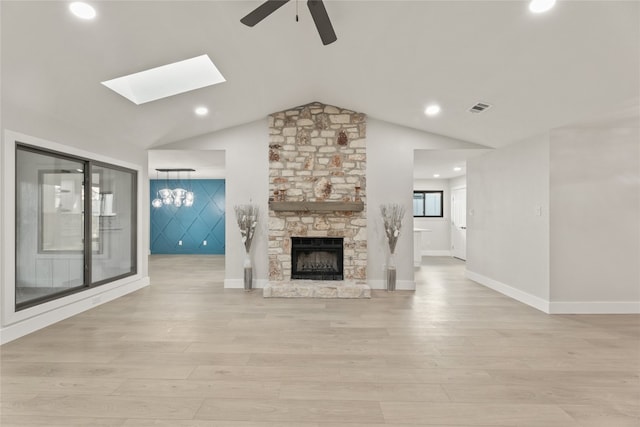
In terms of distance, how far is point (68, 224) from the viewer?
398cm

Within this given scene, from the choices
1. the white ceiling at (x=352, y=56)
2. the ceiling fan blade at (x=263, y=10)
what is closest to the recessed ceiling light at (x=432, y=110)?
the white ceiling at (x=352, y=56)

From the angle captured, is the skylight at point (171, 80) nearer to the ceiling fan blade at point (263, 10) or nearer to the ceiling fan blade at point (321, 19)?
the ceiling fan blade at point (263, 10)

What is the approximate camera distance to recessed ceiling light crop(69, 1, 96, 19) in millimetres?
2238

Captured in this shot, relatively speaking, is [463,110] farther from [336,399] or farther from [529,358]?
[336,399]

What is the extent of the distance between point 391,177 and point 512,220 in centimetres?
190

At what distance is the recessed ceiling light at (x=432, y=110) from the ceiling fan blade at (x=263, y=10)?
278cm

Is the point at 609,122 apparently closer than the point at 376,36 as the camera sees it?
No

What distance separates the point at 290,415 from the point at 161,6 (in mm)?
3047

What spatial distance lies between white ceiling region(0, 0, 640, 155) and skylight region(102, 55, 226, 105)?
11 cm

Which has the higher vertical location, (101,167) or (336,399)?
(101,167)

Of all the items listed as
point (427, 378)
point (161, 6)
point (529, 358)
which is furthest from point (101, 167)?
point (529, 358)

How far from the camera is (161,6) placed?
244 centimetres

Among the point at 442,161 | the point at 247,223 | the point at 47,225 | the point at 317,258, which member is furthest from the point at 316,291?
the point at 442,161

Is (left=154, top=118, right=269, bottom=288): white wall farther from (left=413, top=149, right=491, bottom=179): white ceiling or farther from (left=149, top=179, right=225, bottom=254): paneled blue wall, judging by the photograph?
(left=149, top=179, right=225, bottom=254): paneled blue wall
